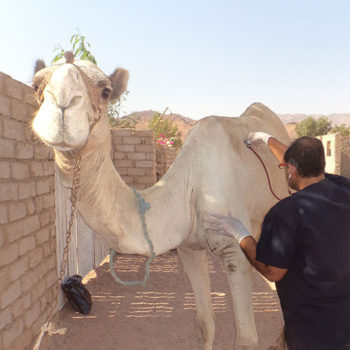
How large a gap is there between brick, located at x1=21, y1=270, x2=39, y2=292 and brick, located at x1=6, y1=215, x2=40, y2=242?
439mm

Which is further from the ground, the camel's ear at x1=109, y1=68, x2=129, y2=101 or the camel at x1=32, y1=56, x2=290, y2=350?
the camel's ear at x1=109, y1=68, x2=129, y2=101

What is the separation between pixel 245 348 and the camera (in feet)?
9.88

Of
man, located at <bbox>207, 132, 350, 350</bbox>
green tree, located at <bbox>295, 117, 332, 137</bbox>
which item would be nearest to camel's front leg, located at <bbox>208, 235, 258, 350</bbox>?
man, located at <bbox>207, 132, 350, 350</bbox>

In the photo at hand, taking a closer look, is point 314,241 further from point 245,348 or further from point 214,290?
point 214,290

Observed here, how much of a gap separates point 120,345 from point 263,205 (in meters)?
2.54

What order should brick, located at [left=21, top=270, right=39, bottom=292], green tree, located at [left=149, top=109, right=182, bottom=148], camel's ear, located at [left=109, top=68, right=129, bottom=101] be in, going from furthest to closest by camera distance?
1. green tree, located at [left=149, top=109, right=182, bottom=148]
2. brick, located at [left=21, top=270, right=39, bottom=292]
3. camel's ear, located at [left=109, top=68, right=129, bottom=101]

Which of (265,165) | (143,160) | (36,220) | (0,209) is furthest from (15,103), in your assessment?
(143,160)

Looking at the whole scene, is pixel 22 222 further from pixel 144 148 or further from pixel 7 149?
pixel 144 148

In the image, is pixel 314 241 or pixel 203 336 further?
pixel 203 336

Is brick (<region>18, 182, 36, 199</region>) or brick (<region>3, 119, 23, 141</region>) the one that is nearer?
brick (<region>3, 119, 23, 141</region>)

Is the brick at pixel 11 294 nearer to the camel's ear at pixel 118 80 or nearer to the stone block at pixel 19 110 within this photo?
the stone block at pixel 19 110

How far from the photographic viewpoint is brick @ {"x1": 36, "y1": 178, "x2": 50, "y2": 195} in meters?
4.30

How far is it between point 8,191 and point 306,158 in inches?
105

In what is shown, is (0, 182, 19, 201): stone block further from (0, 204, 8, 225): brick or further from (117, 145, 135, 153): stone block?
(117, 145, 135, 153): stone block
